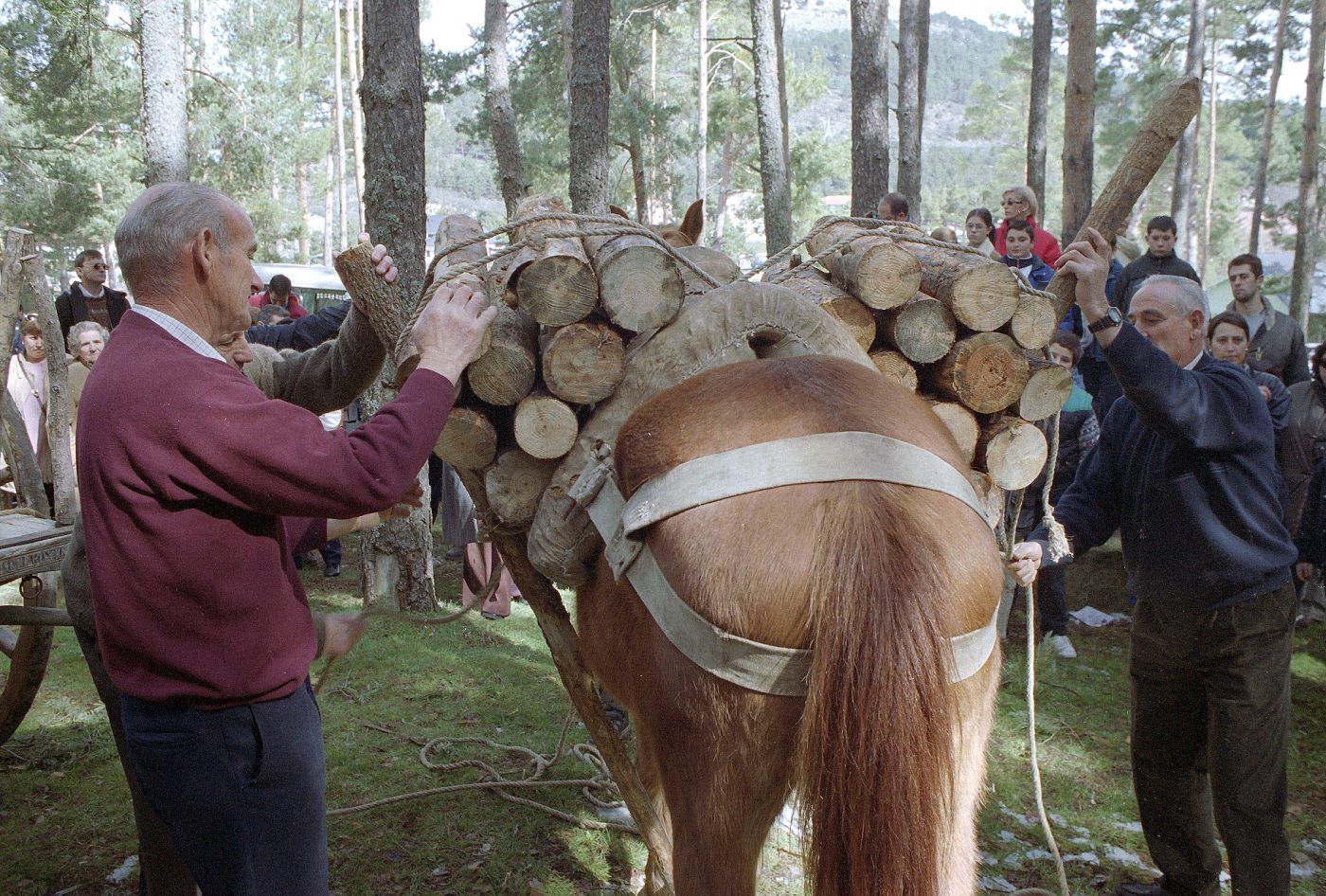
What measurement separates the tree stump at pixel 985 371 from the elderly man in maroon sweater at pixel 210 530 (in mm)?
1634

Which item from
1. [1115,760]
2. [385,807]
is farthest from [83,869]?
[1115,760]

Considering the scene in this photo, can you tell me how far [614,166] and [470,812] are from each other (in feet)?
105

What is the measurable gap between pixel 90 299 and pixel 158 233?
772cm

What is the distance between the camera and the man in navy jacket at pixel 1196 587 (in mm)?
2887

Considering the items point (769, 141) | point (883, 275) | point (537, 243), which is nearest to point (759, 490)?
point (537, 243)

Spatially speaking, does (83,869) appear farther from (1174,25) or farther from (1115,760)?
(1174,25)

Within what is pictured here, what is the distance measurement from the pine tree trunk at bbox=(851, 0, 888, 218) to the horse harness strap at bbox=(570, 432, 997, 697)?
28.3 feet

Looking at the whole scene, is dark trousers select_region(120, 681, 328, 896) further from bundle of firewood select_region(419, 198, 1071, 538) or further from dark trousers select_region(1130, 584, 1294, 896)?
dark trousers select_region(1130, 584, 1294, 896)

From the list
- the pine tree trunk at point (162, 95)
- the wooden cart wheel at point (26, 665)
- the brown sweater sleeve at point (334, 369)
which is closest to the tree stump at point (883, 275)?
the brown sweater sleeve at point (334, 369)

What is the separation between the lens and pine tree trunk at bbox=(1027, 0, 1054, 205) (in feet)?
46.0

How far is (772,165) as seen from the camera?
12539 mm

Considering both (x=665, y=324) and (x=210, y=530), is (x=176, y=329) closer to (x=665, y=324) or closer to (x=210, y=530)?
(x=210, y=530)

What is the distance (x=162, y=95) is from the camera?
7.65m

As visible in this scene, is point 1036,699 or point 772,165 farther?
point 772,165
